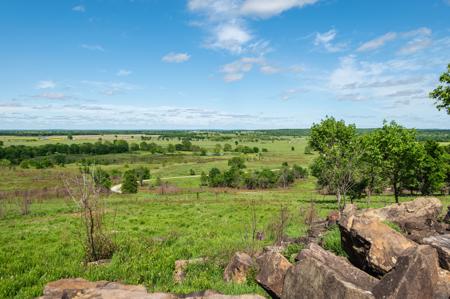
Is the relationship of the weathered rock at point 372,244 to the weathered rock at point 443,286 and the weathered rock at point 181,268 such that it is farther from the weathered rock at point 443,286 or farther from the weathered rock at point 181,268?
the weathered rock at point 181,268

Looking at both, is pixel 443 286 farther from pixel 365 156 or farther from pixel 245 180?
pixel 245 180

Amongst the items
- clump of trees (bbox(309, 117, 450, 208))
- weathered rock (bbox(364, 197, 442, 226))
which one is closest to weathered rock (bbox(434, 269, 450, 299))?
weathered rock (bbox(364, 197, 442, 226))

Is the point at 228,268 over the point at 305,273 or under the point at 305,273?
under

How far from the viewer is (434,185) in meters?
54.8

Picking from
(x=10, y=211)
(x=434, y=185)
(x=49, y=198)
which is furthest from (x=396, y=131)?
(x=49, y=198)

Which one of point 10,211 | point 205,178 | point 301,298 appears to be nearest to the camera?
point 301,298

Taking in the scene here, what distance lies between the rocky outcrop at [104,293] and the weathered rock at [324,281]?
88cm

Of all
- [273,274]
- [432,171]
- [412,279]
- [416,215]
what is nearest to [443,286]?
[412,279]

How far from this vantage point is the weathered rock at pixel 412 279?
6.48m

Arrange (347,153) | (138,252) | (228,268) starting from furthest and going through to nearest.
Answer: (347,153)
(138,252)
(228,268)

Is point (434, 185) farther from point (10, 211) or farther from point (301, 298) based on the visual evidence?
point (10, 211)

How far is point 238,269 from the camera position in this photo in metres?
9.88

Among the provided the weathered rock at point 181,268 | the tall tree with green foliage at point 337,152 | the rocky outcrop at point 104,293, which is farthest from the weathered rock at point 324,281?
the tall tree with green foliage at point 337,152

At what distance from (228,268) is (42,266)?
22.1 ft
